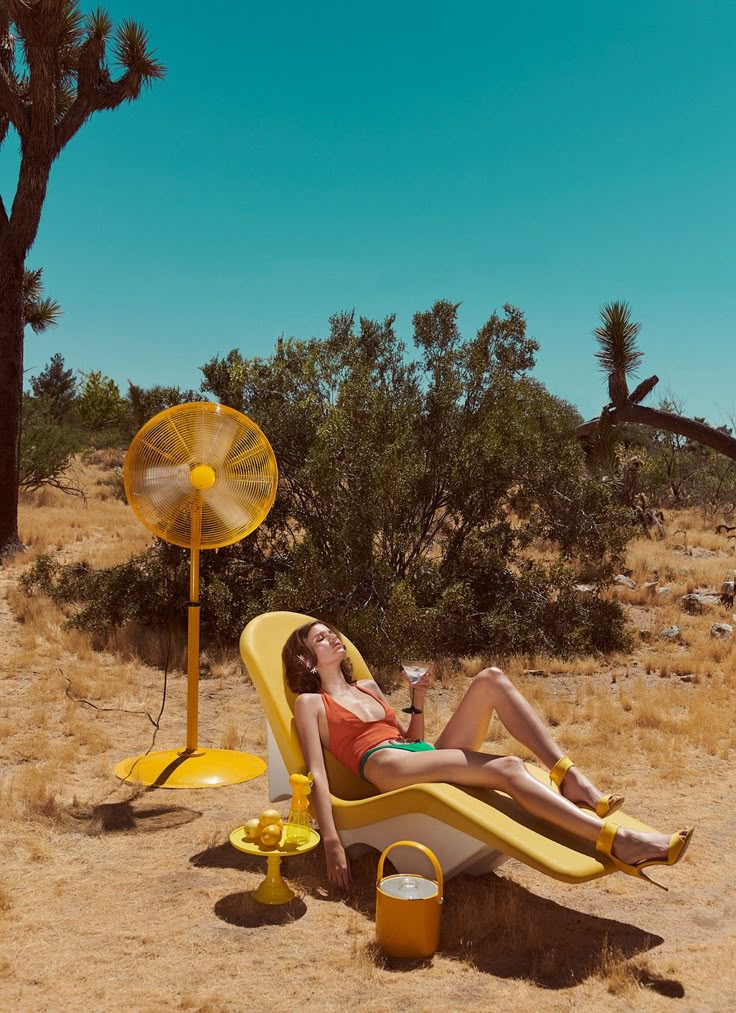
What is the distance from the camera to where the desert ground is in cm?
321

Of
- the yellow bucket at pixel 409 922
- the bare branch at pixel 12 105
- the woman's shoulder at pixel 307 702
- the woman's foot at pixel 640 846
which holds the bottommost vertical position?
the yellow bucket at pixel 409 922

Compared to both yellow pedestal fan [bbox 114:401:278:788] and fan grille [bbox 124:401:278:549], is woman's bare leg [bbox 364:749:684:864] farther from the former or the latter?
fan grille [bbox 124:401:278:549]

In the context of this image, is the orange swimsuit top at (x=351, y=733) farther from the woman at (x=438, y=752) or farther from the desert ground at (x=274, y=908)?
the desert ground at (x=274, y=908)

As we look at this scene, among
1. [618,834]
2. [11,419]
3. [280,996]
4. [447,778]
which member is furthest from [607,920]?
[11,419]

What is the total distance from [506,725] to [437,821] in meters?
0.64

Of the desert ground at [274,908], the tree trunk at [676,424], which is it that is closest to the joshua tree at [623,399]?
the tree trunk at [676,424]

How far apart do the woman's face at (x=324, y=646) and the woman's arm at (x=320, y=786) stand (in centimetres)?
25

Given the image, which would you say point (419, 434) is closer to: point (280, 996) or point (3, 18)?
point (280, 996)

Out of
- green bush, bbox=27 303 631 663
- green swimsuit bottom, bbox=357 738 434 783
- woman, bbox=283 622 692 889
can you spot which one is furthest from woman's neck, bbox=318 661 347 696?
green bush, bbox=27 303 631 663

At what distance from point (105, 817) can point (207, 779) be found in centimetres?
66

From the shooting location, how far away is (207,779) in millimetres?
5492

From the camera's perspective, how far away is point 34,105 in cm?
1214

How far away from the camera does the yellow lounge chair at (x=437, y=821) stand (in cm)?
348

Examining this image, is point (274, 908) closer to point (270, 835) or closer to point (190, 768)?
point (270, 835)
